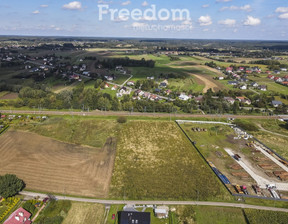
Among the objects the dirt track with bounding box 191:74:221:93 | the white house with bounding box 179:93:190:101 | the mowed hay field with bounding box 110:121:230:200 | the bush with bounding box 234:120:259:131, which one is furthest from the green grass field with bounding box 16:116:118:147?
the dirt track with bounding box 191:74:221:93

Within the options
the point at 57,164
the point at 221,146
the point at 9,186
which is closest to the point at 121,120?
the point at 57,164

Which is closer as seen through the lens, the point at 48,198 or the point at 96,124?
the point at 48,198

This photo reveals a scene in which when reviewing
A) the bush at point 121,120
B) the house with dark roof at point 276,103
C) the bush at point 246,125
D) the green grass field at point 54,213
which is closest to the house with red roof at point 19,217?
the green grass field at point 54,213

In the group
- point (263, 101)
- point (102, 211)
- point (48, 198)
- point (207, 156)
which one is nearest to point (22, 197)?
point (48, 198)

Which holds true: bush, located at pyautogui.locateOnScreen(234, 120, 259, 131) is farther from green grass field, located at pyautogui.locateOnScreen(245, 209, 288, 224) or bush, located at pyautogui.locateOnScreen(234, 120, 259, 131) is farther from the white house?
green grass field, located at pyautogui.locateOnScreen(245, 209, 288, 224)

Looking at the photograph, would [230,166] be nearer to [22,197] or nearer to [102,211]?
[102,211]

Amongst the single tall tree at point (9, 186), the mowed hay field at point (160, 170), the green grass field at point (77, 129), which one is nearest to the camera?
the single tall tree at point (9, 186)

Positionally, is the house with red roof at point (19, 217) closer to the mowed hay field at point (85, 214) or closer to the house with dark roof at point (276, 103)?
the mowed hay field at point (85, 214)
